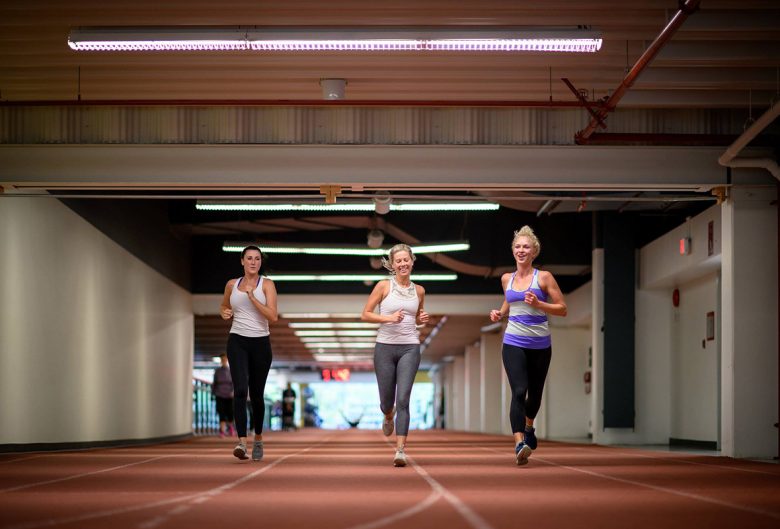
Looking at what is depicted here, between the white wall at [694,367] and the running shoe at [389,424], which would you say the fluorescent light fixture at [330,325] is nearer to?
the white wall at [694,367]

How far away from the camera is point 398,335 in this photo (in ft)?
28.1

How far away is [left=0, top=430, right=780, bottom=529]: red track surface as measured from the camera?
466 cm

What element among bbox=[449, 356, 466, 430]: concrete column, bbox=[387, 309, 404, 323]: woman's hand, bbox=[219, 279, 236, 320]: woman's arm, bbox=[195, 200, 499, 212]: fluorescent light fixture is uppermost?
bbox=[195, 200, 499, 212]: fluorescent light fixture

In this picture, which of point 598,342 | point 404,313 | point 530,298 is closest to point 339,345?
point 598,342

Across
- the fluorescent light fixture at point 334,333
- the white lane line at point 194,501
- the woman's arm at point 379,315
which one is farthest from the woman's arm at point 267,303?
the fluorescent light fixture at point 334,333

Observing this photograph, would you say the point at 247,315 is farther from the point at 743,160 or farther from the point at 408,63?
the point at 743,160

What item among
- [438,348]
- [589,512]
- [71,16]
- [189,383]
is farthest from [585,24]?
[438,348]

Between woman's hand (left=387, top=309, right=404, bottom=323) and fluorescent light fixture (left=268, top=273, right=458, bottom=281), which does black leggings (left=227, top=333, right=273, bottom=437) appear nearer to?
woman's hand (left=387, top=309, right=404, bottom=323)

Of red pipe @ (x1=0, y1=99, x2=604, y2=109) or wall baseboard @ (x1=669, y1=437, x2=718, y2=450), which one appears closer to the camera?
red pipe @ (x1=0, y1=99, x2=604, y2=109)

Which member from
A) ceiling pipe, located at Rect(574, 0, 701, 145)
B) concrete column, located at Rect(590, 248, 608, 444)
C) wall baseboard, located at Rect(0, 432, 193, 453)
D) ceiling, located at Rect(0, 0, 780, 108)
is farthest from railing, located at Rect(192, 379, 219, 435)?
ceiling pipe, located at Rect(574, 0, 701, 145)

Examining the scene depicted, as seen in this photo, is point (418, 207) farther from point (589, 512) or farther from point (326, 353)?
point (326, 353)

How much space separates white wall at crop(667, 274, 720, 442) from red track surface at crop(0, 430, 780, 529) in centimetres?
672

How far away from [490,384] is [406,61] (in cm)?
2342

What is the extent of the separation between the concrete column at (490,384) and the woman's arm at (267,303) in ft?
78.8
